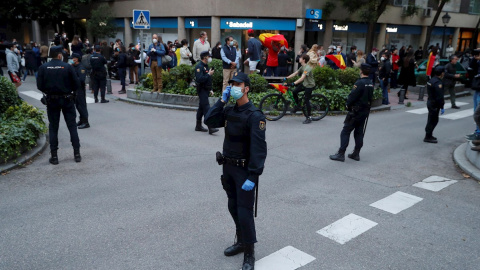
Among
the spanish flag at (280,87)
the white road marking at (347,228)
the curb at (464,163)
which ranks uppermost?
the spanish flag at (280,87)

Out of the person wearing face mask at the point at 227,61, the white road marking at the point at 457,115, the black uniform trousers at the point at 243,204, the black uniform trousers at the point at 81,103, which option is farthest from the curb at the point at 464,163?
the black uniform trousers at the point at 81,103

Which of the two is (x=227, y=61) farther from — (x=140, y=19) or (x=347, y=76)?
(x=347, y=76)

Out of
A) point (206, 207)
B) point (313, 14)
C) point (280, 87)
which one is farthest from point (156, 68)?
point (313, 14)

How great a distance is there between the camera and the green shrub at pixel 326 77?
13.9 meters

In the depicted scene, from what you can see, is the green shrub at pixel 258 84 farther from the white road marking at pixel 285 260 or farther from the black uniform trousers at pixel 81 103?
the white road marking at pixel 285 260

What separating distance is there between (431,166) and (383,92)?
7182 mm

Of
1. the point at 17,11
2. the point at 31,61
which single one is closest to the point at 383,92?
the point at 31,61

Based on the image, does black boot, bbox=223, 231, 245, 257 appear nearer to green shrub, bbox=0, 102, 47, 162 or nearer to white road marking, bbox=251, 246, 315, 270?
white road marking, bbox=251, 246, 315, 270

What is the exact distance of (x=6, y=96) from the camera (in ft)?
31.5

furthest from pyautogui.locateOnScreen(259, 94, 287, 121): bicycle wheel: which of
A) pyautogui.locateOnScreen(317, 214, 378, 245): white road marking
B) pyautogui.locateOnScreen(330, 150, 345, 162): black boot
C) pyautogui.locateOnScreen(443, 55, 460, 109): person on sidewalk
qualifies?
pyautogui.locateOnScreen(317, 214, 378, 245): white road marking

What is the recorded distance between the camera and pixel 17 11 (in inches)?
1129

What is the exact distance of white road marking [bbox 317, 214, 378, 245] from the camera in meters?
5.16

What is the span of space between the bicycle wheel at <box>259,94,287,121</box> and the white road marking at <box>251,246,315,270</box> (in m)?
7.25

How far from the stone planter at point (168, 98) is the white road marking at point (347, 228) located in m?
8.19
